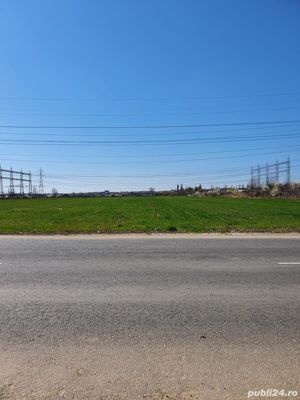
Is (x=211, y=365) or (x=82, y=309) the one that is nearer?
(x=211, y=365)

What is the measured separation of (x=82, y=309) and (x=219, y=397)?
2.96m

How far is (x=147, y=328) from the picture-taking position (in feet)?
16.7

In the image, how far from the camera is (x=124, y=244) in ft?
43.2

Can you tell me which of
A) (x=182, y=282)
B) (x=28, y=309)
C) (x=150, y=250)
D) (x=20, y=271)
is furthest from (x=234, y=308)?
(x=150, y=250)

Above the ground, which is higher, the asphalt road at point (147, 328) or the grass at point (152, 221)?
the asphalt road at point (147, 328)

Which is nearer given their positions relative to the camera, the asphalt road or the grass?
the asphalt road

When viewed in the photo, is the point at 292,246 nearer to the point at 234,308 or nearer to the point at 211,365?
the point at 234,308

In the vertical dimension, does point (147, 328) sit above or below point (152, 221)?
above

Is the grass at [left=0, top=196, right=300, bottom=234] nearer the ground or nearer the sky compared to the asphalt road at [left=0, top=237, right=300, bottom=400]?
nearer the ground

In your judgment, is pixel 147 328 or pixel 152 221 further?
pixel 152 221

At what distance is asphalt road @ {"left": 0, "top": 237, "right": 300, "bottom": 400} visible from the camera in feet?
12.3

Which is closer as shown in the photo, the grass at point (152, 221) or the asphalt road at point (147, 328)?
the asphalt road at point (147, 328)

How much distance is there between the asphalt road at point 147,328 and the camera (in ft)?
12.3

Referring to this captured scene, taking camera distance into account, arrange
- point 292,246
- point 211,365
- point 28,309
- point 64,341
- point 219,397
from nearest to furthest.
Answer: point 219,397 → point 211,365 → point 64,341 → point 28,309 → point 292,246
